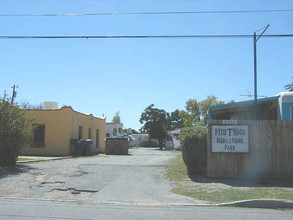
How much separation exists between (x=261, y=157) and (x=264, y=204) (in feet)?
13.6

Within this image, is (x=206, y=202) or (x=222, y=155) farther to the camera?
(x=222, y=155)

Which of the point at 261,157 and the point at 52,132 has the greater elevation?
the point at 52,132

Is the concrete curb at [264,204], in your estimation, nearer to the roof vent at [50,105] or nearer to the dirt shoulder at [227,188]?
the dirt shoulder at [227,188]

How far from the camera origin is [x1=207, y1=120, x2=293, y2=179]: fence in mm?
12164

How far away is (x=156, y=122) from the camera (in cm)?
6056

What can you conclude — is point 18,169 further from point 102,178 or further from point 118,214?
point 118,214

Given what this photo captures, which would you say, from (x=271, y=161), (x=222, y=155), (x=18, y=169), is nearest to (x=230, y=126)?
(x=222, y=155)

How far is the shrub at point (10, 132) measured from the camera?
1425 centimetres

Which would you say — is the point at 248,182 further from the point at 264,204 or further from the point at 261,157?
the point at 264,204

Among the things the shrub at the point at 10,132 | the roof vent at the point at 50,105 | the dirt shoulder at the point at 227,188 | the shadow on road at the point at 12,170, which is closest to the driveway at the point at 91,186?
the shadow on road at the point at 12,170

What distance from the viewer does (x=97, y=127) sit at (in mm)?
32531

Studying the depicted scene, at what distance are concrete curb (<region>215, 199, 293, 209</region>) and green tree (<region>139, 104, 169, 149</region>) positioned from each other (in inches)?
2007

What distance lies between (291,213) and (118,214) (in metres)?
4.28

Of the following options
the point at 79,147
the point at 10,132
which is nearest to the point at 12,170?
the point at 10,132
